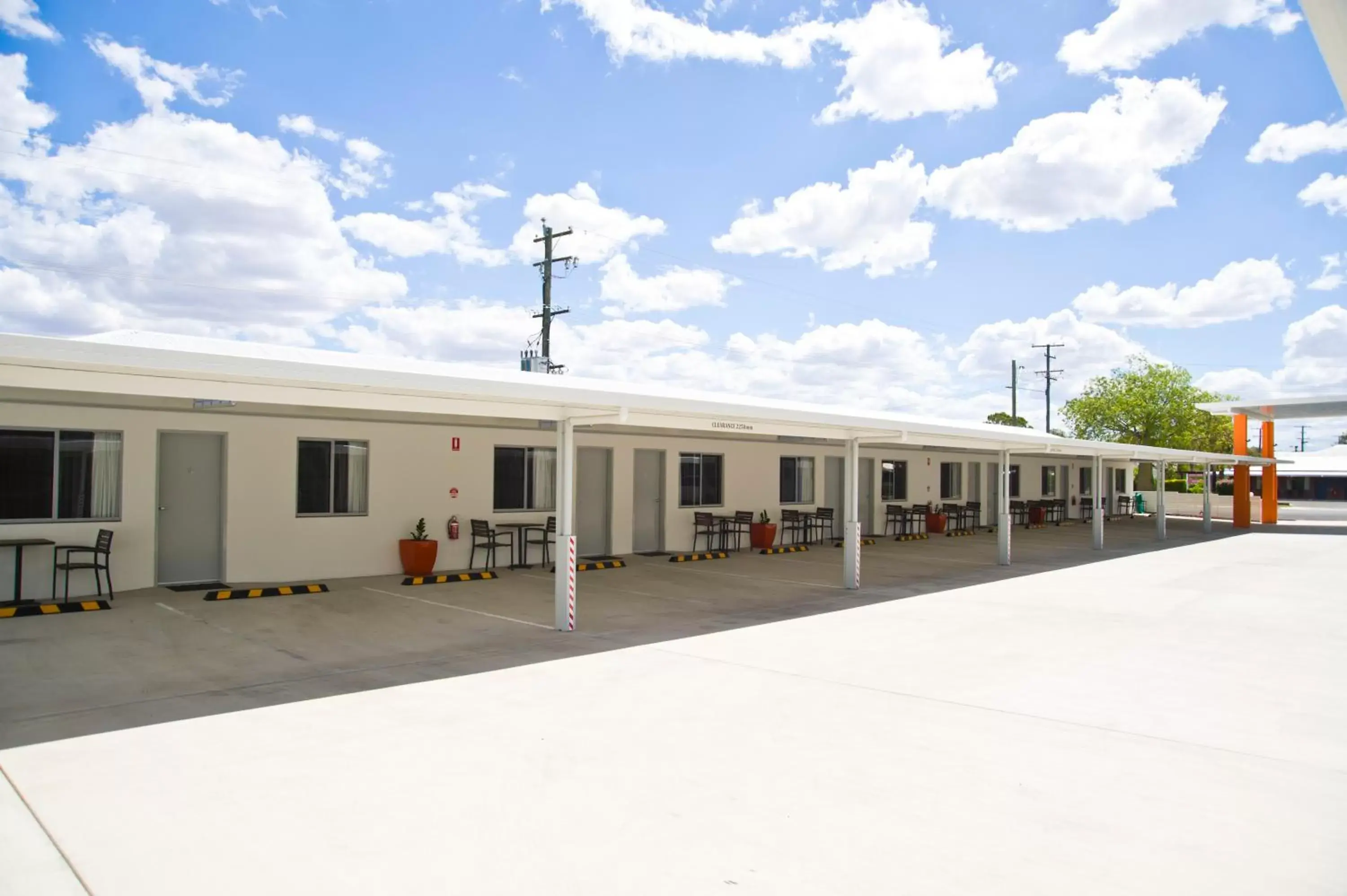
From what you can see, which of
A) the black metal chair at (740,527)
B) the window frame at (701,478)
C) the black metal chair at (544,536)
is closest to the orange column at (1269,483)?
the black metal chair at (740,527)

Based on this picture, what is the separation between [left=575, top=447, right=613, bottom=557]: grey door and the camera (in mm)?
15836

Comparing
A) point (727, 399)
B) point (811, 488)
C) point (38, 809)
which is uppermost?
point (727, 399)

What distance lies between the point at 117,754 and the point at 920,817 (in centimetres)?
464

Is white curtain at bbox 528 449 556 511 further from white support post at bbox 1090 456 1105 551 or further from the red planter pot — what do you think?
white support post at bbox 1090 456 1105 551

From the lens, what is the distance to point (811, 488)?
67.9 feet

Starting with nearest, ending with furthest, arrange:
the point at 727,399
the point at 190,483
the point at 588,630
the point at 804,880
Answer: the point at 804,880 → the point at 588,630 → the point at 190,483 → the point at 727,399

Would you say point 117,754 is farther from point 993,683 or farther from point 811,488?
point 811,488

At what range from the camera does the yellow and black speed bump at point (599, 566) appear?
14.5 m

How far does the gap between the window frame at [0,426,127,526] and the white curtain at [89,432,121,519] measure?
0.04 ft

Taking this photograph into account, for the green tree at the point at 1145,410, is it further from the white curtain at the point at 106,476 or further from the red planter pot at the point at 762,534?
the white curtain at the point at 106,476

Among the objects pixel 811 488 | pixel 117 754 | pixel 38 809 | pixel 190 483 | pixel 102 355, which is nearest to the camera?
pixel 38 809

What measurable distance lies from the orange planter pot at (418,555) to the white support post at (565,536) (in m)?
4.26

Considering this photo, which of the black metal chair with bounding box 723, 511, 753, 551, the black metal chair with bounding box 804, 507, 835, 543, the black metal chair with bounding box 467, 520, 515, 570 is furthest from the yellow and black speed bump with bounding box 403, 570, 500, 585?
the black metal chair with bounding box 804, 507, 835, 543

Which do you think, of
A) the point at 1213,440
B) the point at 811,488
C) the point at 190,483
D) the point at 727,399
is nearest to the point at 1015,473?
the point at 811,488
